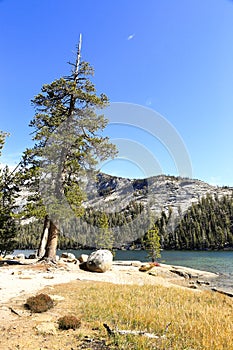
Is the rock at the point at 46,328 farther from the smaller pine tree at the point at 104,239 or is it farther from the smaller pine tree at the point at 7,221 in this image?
the smaller pine tree at the point at 104,239

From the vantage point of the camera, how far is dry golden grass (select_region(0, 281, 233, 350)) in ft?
22.9

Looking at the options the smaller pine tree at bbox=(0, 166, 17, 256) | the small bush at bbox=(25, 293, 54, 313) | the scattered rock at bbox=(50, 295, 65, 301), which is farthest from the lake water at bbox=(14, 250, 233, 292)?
the smaller pine tree at bbox=(0, 166, 17, 256)

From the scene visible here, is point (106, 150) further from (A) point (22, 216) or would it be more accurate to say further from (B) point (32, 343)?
(B) point (32, 343)

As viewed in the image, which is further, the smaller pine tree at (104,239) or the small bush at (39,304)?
the smaller pine tree at (104,239)

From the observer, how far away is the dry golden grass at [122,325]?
6984 millimetres

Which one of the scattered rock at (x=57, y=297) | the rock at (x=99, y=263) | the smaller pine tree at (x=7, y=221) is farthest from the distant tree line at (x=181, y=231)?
the scattered rock at (x=57, y=297)

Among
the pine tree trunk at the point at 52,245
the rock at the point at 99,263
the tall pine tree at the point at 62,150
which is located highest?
the tall pine tree at the point at 62,150

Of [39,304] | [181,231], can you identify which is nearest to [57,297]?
[39,304]

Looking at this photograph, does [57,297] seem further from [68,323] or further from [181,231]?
[181,231]

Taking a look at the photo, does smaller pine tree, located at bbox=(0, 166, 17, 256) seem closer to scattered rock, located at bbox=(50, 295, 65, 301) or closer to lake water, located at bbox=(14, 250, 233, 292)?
scattered rock, located at bbox=(50, 295, 65, 301)

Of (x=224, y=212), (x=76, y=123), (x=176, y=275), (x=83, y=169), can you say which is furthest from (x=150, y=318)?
(x=224, y=212)

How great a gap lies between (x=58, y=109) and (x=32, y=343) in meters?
21.5

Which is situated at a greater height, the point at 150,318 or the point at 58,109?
the point at 58,109

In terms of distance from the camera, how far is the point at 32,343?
709cm
